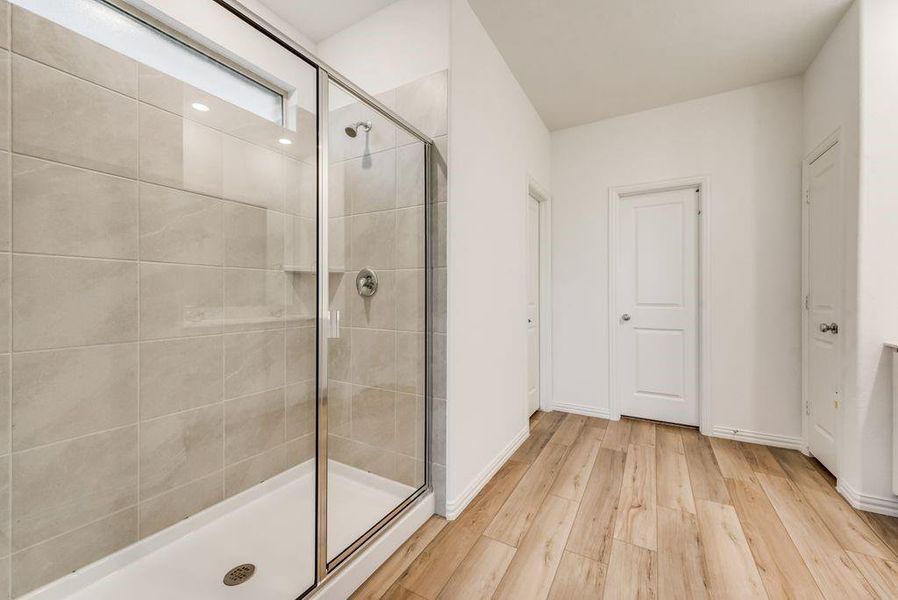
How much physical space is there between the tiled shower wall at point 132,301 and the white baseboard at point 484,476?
79cm

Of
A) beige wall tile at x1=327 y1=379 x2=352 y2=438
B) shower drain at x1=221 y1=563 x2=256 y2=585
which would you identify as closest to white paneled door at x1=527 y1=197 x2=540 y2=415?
beige wall tile at x1=327 y1=379 x2=352 y2=438

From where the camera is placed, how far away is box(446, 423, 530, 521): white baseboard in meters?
1.82

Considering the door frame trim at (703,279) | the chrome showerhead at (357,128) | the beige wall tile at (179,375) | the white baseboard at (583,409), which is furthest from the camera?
the white baseboard at (583,409)

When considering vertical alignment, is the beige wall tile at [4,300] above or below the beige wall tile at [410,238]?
below

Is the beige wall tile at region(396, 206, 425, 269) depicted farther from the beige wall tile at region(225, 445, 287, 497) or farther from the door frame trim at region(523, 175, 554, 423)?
the door frame trim at region(523, 175, 554, 423)

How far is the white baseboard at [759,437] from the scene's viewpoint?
2578mm

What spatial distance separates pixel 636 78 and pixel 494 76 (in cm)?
111

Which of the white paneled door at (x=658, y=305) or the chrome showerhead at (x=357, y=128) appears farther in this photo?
the white paneled door at (x=658, y=305)

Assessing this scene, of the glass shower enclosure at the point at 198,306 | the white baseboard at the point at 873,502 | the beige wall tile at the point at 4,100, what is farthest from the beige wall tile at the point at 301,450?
the white baseboard at the point at 873,502

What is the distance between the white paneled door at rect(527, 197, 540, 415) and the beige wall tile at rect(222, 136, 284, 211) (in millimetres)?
2094

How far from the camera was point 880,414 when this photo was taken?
1837 mm

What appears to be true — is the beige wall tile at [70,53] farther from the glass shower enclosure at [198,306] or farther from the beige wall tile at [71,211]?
the beige wall tile at [71,211]

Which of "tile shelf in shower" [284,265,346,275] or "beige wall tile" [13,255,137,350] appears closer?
"beige wall tile" [13,255,137,350]

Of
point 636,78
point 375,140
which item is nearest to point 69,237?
point 375,140
